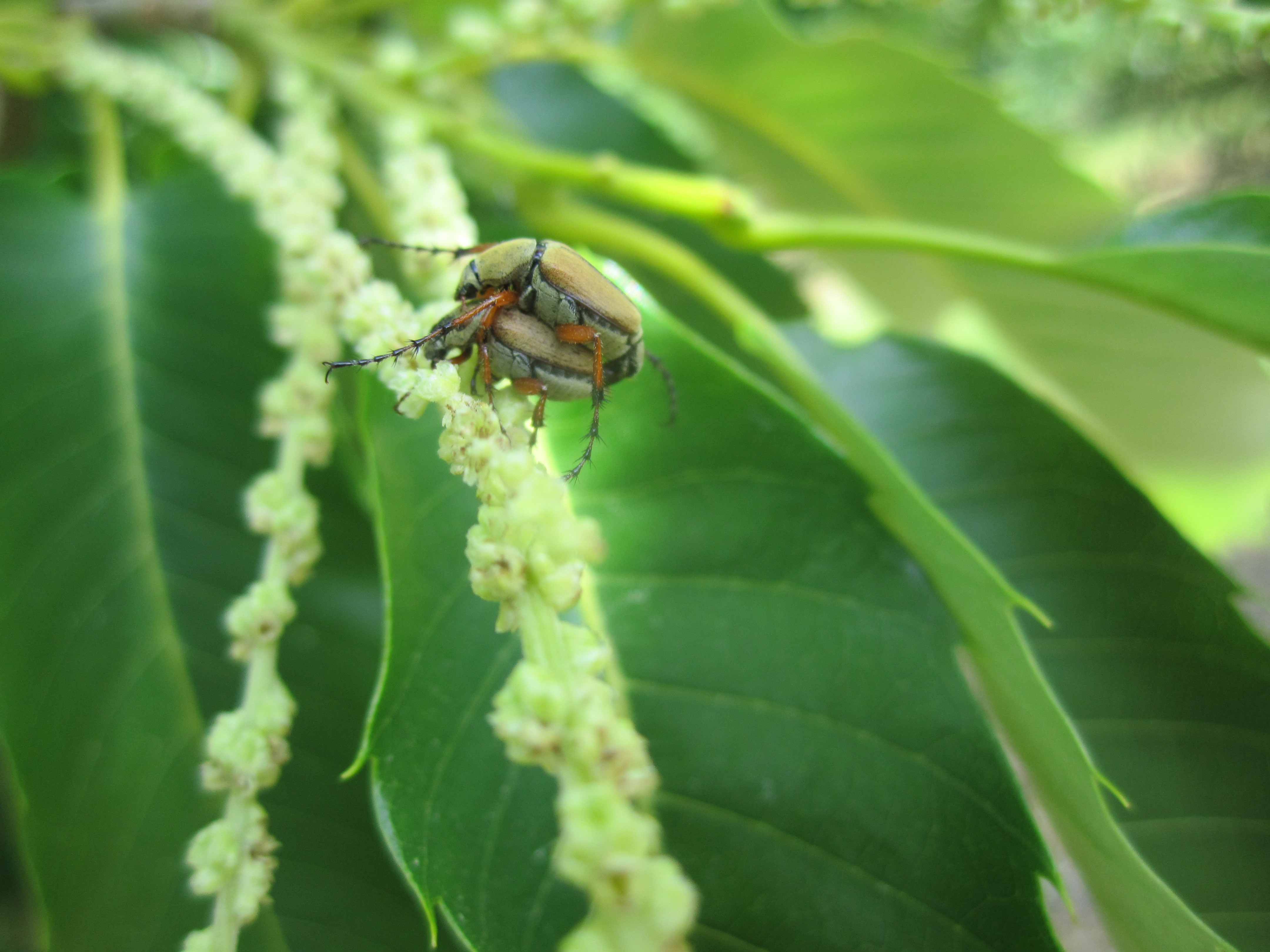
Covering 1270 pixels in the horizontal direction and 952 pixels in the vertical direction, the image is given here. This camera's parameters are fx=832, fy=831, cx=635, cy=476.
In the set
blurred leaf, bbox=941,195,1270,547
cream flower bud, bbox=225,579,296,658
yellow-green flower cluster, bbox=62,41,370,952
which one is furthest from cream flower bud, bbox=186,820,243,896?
blurred leaf, bbox=941,195,1270,547

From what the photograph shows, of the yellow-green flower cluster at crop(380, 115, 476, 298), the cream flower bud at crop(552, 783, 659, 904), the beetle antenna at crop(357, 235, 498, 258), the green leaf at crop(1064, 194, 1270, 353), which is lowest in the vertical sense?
the cream flower bud at crop(552, 783, 659, 904)

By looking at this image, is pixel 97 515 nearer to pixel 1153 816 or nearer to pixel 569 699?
pixel 569 699

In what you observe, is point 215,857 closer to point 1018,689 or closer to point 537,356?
point 537,356

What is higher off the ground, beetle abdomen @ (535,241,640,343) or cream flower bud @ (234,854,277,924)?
beetle abdomen @ (535,241,640,343)

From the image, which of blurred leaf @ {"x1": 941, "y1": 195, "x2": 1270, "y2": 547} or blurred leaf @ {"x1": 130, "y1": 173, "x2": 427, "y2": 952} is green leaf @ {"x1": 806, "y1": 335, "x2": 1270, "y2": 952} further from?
blurred leaf @ {"x1": 130, "y1": 173, "x2": 427, "y2": 952}

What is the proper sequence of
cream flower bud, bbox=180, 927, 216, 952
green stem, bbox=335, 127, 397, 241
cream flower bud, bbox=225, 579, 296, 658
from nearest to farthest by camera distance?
cream flower bud, bbox=180, 927, 216, 952, cream flower bud, bbox=225, 579, 296, 658, green stem, bbox=335, 127, 397, 241

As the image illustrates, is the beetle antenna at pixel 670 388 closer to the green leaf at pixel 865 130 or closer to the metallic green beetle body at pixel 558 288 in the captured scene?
the metallic green beetle body at pixel 558 288

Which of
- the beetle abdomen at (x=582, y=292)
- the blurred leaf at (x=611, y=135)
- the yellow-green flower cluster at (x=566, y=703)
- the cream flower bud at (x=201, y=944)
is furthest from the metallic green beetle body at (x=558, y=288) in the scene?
the blurred leaf at (x=611, y=135)
